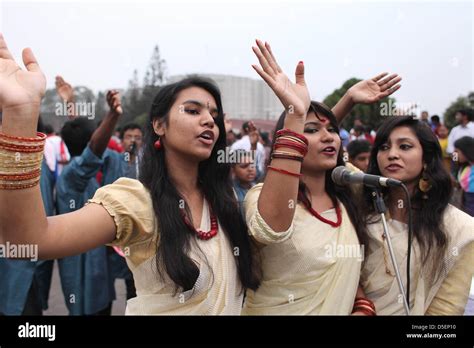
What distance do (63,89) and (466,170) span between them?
3188 mm

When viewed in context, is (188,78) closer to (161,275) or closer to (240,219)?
(240,219)

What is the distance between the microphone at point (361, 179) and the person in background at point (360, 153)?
2120 mm

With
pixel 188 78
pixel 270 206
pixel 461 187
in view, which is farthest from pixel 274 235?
pixel 461 187

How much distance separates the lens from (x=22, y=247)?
4.22 feet

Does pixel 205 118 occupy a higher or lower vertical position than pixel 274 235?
higher

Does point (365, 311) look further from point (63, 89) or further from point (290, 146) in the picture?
point (63, 89)

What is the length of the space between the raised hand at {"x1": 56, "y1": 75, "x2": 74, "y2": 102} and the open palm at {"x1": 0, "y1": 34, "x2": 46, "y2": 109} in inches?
83.4

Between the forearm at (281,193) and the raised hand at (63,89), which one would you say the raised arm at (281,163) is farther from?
the raised hand at (63,89)

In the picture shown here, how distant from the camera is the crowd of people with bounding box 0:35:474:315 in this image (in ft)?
4.14

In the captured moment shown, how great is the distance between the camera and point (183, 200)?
5.51ft

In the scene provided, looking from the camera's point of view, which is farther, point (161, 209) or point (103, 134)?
point (103, 134)

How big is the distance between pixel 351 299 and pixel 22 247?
48.8 inches

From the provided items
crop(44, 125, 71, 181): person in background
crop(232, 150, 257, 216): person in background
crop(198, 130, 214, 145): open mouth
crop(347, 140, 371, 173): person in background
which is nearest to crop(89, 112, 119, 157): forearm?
crop(44, 125, 71, 181): person in background

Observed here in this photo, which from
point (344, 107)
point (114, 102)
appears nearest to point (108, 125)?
point (114, 102)
